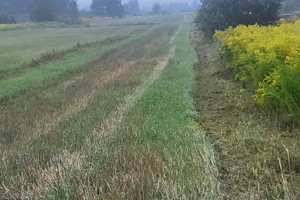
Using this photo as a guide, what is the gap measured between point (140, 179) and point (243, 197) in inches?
56.2

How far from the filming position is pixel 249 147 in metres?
5.94

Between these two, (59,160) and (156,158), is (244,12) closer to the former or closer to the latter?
(156,158)

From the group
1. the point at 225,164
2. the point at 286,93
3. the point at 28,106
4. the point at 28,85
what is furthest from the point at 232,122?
the point at 28,85

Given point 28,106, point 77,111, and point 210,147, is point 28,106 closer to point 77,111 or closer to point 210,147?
point 77,111

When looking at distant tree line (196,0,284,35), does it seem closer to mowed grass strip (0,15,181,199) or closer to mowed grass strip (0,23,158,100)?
mowed grass strip (0,23,158,100)

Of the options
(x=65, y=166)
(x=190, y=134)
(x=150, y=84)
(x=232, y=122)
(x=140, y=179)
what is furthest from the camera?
(x=150, y=84)

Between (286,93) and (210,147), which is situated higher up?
(286,93)

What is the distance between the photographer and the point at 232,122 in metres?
7.42

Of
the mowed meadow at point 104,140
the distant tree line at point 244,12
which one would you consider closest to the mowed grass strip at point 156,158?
the mowed meadow at point 104,140

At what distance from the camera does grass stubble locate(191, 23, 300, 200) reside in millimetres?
4590

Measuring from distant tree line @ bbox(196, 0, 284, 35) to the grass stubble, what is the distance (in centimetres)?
1559

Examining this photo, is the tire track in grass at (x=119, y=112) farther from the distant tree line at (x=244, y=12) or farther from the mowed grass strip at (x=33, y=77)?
the distant tree line at (x=244, y=12)

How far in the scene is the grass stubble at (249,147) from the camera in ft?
15.1

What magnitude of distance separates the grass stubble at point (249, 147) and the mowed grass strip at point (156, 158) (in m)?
0.30
